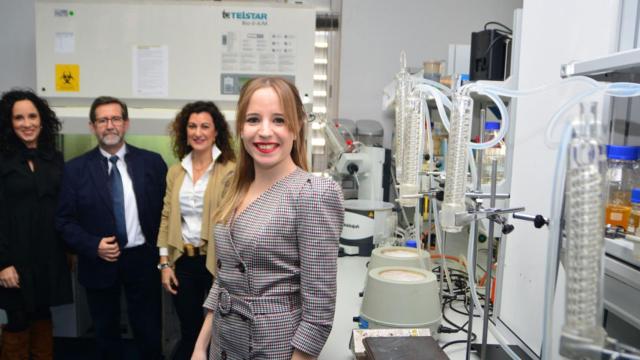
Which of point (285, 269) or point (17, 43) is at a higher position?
point (17, 43)

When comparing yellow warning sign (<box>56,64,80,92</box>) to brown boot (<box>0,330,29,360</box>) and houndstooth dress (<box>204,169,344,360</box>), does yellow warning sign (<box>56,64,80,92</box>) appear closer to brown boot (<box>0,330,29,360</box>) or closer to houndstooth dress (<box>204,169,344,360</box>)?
brown boot (<box>0,330,29,360</box>)

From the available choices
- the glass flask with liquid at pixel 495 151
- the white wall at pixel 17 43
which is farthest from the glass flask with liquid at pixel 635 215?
the white wall at pixel 17 43

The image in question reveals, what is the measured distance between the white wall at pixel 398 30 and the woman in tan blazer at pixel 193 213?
1.67 meters

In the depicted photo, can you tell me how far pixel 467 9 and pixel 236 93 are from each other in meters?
1.89

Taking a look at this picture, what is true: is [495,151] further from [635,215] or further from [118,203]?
[118,203]

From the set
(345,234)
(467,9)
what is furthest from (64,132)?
(467,9)

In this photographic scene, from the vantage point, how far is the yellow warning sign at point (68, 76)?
100 inches

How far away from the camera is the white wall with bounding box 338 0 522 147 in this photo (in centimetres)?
343

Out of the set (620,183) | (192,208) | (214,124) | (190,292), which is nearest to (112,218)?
(192,208)

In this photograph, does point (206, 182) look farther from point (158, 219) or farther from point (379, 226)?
point (379, 226)

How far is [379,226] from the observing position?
7.62ft

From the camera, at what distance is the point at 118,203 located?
2.01 meters

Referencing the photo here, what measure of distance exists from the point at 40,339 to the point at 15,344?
0.10 meters

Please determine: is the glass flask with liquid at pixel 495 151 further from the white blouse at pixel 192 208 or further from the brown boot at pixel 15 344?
the brown boot at pixel 15 344
